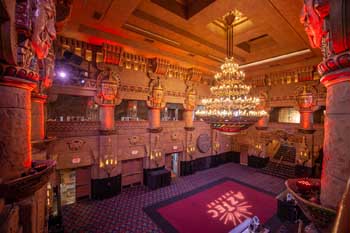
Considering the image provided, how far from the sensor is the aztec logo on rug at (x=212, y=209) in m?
5.77

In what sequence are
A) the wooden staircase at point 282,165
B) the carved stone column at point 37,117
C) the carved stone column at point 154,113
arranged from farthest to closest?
the wooden staircase at point 282,165 → the carved stone column at point 154,113 → the carved stone column at point 37,117

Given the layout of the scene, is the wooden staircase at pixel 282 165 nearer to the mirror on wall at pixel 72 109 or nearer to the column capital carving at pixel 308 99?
the column capital carving at pixel 308 99

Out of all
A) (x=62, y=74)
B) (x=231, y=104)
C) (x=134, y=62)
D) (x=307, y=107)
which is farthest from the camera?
(x=307, y=107)

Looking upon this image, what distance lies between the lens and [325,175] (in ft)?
5.99

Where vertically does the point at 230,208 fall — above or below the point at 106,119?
below

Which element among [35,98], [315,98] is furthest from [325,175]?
[315,98]

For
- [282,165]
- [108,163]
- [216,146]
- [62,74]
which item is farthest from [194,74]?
[282,165]

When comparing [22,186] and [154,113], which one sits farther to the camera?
[154,113]

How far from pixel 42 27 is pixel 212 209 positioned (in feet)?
25.9

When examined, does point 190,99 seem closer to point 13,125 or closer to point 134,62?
point 134,62

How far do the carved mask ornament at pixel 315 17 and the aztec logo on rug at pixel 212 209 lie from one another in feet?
20.4

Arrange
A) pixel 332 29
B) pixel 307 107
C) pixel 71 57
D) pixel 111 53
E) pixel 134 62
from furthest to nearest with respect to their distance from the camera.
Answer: pixel 307 107, pixel 134 62, pixel 111 53, pixel 71 57, pixel 332 29

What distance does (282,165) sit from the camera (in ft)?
36.3

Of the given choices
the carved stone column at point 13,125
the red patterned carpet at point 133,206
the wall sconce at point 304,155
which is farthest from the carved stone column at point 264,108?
the carved stone column at point 13,125
